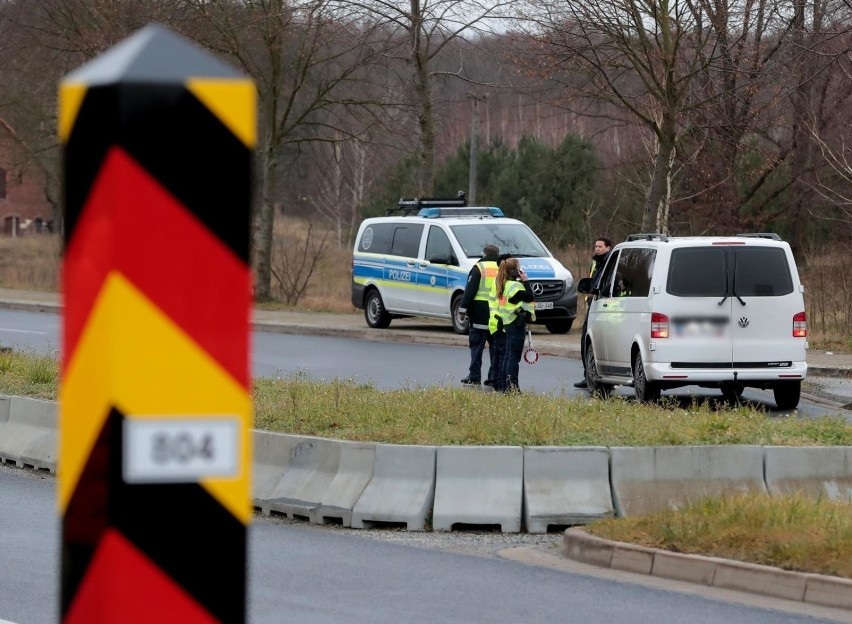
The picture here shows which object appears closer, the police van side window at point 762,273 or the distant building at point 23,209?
the police van side window at point 762,273

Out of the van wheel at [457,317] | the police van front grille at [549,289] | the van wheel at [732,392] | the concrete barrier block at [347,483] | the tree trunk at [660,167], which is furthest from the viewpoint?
the tree trunk at [660,167]

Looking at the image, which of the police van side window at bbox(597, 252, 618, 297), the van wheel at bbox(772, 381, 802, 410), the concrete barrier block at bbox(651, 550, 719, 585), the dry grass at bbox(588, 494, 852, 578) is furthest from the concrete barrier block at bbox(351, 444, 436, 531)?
the police van side window at bbox(597, 252, 618, 297)

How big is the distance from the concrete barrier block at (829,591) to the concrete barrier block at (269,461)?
4251mm

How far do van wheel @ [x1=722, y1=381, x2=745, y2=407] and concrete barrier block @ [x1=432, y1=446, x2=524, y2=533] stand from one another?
282 inches

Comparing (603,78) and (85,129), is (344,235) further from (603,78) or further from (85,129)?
(85,129)

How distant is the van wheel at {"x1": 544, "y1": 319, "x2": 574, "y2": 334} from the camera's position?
27.5m

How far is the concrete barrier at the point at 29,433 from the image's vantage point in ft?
41.3

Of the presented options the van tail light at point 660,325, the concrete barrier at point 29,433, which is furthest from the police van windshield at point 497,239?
the concrete barrier at point 29,433

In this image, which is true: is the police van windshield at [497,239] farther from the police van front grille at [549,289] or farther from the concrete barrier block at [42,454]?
the concrete barrier block at [42,454]

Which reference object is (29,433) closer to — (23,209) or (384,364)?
(384,364)

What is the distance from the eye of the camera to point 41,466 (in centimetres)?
1256

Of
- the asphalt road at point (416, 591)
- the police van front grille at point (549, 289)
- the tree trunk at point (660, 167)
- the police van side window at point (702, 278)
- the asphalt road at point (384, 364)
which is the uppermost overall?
the tree trunk at point (660, 167)

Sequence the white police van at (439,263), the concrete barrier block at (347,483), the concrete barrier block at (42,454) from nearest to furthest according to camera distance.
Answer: the concrete barrier block at (347,483) < the concrete barrier block at (42,454) < the white police van at (439,263)

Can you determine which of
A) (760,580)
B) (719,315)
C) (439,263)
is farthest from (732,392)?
(439,263)
